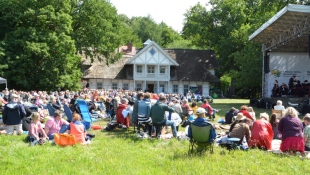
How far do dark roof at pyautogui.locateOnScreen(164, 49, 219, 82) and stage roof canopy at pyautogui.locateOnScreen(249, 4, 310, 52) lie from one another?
16417 millimetres

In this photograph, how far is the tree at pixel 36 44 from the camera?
28.0 meters

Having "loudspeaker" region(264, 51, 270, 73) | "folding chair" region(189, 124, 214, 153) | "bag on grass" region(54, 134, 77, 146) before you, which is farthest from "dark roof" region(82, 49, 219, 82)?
"folding chair" region(189, 124, 214, 153)

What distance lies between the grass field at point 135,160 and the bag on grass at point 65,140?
0.72 feet

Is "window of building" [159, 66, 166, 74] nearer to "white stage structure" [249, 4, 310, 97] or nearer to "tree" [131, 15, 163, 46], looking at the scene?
"white stage structure" [249, 4, 310, 97]

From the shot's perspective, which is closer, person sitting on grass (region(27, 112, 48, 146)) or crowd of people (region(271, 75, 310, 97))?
person sitting on grass (region(27, 112, 48, 146))

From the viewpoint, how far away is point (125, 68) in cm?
4119

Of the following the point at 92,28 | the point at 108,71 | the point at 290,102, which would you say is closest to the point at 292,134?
the point at 290,102

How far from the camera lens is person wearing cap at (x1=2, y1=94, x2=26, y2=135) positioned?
10.2 metres

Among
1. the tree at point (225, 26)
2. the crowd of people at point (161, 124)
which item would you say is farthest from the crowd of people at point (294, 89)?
the tree at point (225, 26)

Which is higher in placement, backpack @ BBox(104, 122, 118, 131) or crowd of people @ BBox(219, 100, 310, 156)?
crowd of people @ BBox(219, 100, 310, 156)

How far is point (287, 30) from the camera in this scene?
20.5 meters

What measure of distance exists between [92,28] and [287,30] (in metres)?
20.1

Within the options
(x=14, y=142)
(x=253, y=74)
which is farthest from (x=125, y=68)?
(x=14, y=142)

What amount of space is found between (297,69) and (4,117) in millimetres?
20156
